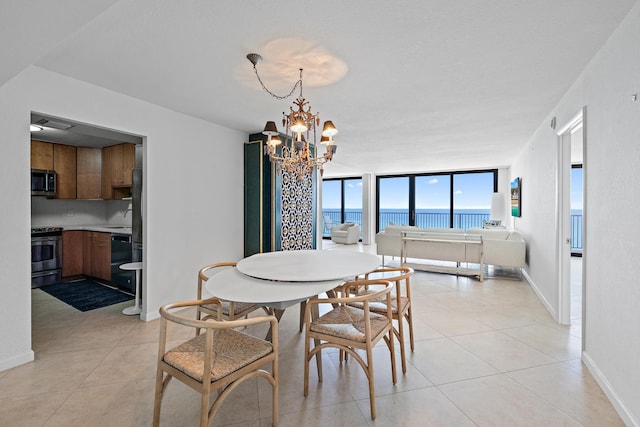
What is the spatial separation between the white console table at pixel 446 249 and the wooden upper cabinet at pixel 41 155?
5881 millimetres

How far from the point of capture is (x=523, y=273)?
5.35 m

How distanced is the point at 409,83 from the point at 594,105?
4.39 feet

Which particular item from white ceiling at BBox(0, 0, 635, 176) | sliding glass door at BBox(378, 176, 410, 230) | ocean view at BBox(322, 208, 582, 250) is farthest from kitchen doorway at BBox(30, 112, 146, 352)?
sliding glass door at BBox(378, 176, 410, 230)

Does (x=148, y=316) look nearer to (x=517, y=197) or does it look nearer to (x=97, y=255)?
(x=97, y=255)

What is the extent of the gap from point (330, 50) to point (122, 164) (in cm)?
383

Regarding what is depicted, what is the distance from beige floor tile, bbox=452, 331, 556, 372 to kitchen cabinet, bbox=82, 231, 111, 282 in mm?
4673

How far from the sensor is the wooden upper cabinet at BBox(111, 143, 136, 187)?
4.43 metres

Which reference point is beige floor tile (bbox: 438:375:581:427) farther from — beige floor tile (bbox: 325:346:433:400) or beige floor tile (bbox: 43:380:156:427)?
beige floor tile (bbox: 43:380:156:427)

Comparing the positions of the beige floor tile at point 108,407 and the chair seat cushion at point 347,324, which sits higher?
the chair seat cushion at point 347,324

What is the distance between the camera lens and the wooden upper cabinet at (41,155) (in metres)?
4.52

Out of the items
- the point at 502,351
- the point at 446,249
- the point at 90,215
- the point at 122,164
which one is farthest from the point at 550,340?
the point at 90,215

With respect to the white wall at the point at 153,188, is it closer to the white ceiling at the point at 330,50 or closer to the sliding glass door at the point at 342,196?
the white ceiling at the point at 330,50

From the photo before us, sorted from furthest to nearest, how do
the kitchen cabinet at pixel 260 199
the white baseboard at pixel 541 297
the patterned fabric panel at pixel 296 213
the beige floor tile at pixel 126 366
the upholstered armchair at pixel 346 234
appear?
1. the upholstered armchair at pixel 346 234
2. the patterned fabric panel at pixel 296 213
3. the kitchen cabinet at pixel 260 199
4. the white baseboard at pixel 541 297
5. the beige floor tile at pixel 126 366

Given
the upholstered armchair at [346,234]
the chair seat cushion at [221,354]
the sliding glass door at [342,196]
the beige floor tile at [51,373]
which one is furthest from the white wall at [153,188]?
the sliding glass door at [342,196]
